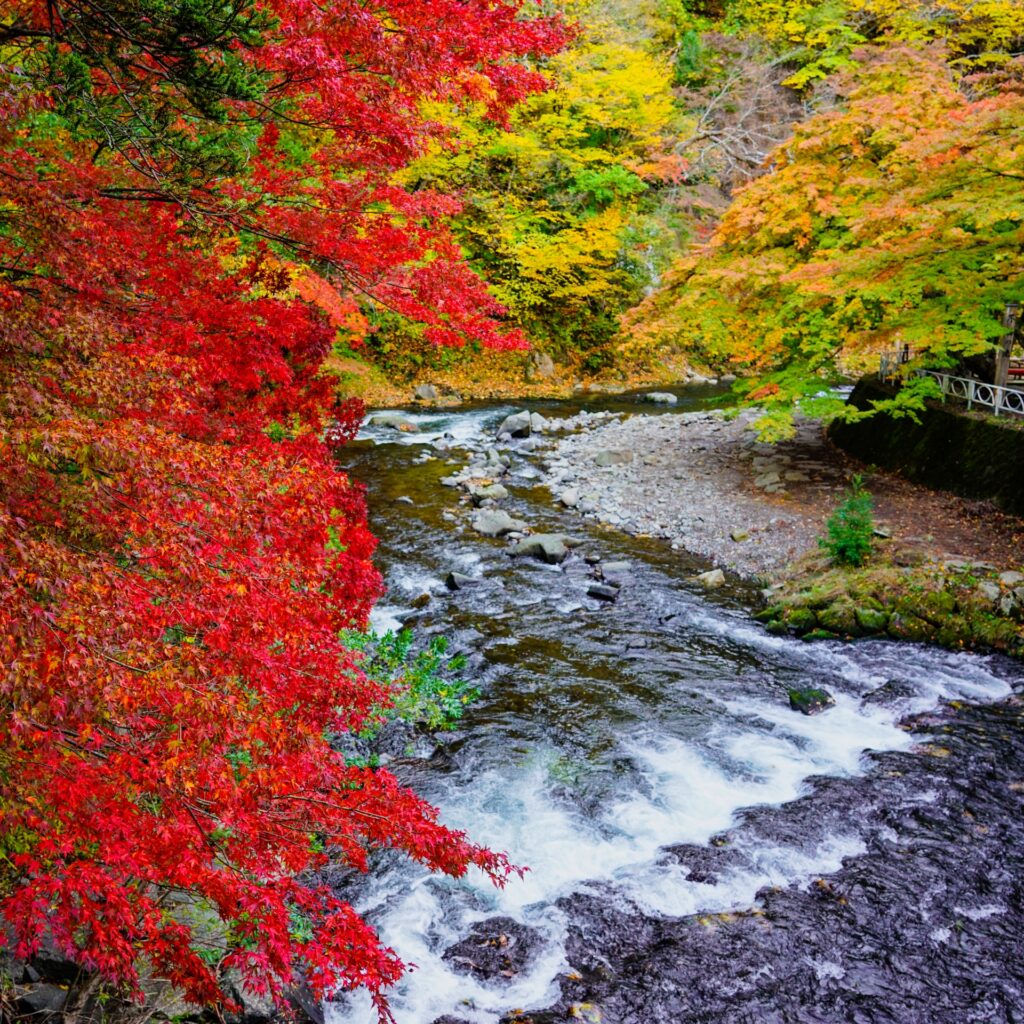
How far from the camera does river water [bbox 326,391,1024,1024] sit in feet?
14.2

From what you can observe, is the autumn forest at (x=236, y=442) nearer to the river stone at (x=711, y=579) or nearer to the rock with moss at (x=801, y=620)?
Answer: the rock with moss at (x=801, y=620)

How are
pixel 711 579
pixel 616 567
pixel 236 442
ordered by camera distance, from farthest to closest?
pixel 616 567 < pixel 711 579 < pixel 236 442

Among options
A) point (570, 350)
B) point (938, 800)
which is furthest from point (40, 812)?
point (570, 350)

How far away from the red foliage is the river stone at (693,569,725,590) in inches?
231

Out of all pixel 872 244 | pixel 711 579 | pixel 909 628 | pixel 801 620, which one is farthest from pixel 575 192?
pixel 909 628

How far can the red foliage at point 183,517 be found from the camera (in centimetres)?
264

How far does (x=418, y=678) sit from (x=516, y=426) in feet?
38.2

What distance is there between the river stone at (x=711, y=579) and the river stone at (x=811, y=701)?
8.87 feet

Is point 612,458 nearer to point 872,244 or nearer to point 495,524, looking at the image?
point 495,524

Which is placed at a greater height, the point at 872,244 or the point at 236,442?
the point at 872,244

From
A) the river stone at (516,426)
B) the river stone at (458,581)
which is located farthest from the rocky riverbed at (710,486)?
the river stone at (458,581)

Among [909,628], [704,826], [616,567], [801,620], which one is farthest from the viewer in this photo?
[616,567]

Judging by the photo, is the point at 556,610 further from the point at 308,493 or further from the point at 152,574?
the point at 152,574

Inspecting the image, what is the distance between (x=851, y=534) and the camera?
31.2ft
